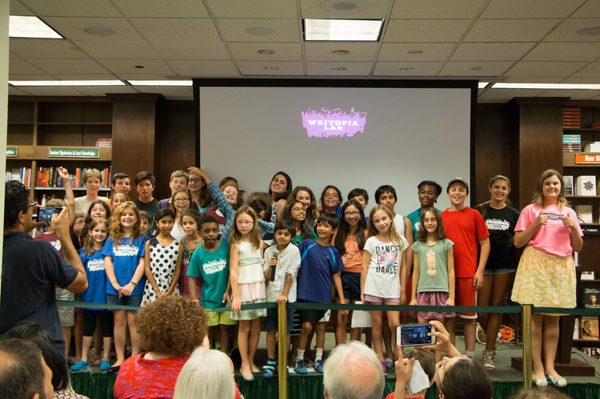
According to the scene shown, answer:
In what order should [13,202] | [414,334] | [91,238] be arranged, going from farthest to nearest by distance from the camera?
[91,238], [13,202], [414,334]

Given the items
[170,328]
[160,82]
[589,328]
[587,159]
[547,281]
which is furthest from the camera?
[587,159]

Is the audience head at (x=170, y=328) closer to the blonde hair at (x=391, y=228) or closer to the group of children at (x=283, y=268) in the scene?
the group of children at (x=283, y=268)

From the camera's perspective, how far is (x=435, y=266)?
4371mm

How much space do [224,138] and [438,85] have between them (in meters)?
2.83

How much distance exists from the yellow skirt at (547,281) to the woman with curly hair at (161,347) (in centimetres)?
281

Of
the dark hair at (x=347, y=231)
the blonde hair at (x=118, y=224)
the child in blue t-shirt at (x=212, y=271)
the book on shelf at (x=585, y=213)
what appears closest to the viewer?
the child in blue t-shirt at (x=212, y=271)

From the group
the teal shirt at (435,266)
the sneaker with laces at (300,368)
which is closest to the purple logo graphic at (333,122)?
the teal shirt at (435,266)

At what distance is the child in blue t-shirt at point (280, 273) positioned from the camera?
4.38m

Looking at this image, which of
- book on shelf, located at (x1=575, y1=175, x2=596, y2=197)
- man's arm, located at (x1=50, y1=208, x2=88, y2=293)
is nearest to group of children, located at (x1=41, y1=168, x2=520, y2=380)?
man's arm, located at (x1=50, y1=208, x2=88, y2=293)

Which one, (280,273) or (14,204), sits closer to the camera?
(14,204)

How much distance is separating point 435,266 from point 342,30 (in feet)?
8.75

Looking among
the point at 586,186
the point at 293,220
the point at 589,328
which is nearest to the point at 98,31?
the point at 293,220

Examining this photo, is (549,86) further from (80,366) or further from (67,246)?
(67,246)

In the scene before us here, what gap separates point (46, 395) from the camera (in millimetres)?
1690
